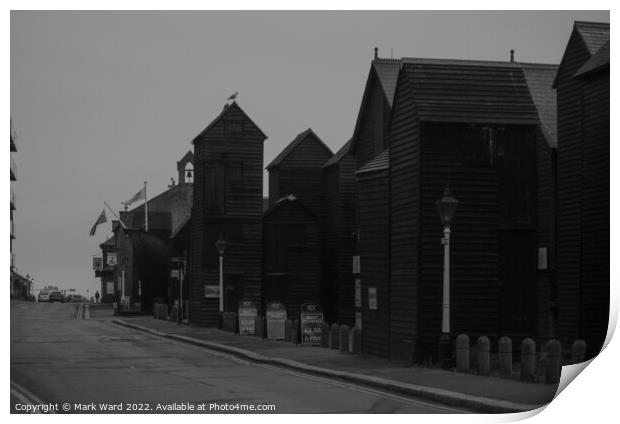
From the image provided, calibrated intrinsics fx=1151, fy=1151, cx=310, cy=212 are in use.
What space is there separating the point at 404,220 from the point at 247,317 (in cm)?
1624

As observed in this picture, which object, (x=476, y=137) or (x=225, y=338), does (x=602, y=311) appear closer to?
(x=476, y=137)

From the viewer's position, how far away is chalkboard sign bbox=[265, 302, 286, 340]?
40.1 m

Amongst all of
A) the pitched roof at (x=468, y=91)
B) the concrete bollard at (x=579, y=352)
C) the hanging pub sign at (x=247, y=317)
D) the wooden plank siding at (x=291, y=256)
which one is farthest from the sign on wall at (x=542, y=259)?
the wooden plank siding at (x=291, y=256)

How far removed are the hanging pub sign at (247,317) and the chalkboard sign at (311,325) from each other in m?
6.31

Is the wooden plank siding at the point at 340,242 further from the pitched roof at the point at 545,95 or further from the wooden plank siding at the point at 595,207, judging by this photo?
the wooden plank siding at the point at 595,207

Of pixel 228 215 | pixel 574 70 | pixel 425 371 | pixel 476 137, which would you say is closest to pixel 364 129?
pixel 228 215

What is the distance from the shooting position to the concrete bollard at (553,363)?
2248cm

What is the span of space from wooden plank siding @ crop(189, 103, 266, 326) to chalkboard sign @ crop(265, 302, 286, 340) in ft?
43.0

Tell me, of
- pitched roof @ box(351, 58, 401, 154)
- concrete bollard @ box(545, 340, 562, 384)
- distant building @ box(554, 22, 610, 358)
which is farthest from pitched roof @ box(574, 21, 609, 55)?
concrete bollard @ box(545, 340, 562, 384)

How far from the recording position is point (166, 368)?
1093 inches

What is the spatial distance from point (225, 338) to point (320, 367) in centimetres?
1366

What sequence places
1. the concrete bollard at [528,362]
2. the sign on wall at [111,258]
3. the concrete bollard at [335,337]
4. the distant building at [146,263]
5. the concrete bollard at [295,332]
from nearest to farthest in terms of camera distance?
the concrete bollard at [528,362]
the concrete bollard at [335,337]
the concrete bollard at [295,332]
the sign on wall at [111,258]
the distant building at [146,263]

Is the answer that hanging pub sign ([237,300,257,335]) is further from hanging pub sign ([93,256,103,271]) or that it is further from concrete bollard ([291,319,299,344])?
hanging pub sign ([93,256,103,271])

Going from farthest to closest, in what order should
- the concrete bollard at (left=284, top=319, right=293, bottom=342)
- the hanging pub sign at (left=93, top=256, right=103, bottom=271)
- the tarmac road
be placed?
the concrete bollard at (left=284, top=319, right=293, bottom=342)
the hanging pub sign at (left=93, top=256, right=103, bottom=271)
the tarmac road
